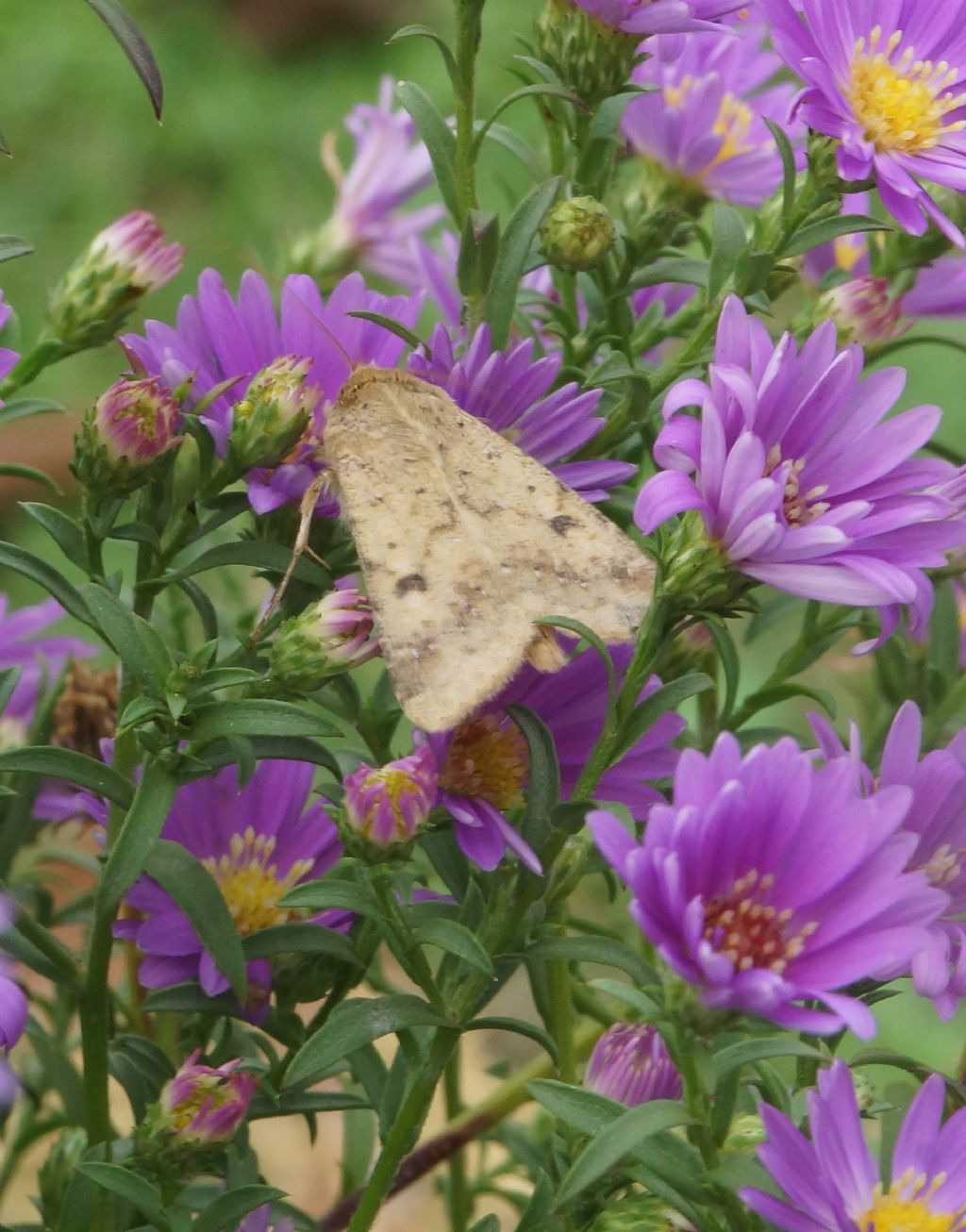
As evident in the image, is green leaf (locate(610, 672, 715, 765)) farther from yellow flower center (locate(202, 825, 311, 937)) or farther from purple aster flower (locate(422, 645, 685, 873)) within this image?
yellow flower center (locate(202, 825, 311, 937))

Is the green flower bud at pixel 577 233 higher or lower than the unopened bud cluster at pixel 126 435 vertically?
higher

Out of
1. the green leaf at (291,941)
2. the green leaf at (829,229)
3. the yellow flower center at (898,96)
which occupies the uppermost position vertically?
the yellow flower center at (898,96)

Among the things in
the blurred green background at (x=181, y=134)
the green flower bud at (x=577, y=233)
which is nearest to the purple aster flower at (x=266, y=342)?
the green flower bud at (x=577, y=233)

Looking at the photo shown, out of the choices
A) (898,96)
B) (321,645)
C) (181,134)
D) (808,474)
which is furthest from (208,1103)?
(181,134)

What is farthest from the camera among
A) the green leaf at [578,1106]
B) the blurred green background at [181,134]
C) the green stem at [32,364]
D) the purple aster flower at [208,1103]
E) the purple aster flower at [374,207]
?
the blurred green background at [181,134]

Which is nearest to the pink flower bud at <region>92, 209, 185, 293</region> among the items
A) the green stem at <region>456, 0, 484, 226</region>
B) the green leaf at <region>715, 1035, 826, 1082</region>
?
the green stem at <region>456, 0, 484, 226</region>

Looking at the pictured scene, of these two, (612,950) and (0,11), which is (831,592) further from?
(0,11)

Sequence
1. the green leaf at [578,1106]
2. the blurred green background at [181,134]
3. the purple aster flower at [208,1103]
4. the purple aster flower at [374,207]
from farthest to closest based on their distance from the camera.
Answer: the blurred green background at [181,134]
the purple aster flower at [374,207]
the purple aster flower at [208,1103]
the green leaf at [578,1106]

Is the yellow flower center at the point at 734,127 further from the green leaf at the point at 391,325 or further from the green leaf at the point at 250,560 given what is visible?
the green leaf at the point at 250,560
